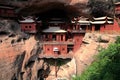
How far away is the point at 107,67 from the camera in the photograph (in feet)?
63.6

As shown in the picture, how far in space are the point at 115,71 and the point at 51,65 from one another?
465 inches

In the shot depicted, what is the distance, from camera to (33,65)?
28.8 meters

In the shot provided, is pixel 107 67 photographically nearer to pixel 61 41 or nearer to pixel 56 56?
pixel 56 56

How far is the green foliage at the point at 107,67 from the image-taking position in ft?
60.8

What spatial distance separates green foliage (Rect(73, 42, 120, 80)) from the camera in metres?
18.5

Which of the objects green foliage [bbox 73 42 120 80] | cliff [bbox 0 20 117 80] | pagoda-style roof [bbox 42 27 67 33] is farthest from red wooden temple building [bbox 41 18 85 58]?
green foliage [bbox 73 42 120 80]

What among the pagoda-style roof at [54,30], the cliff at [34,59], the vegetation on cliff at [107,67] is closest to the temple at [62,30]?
the pagoda-style roof at [54,30]

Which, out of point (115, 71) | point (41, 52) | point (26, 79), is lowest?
point (26, 79)

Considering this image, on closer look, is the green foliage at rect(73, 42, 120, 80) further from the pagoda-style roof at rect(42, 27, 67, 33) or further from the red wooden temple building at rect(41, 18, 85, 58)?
the pagoda-style roof at rect(42, 27, 67, 33)

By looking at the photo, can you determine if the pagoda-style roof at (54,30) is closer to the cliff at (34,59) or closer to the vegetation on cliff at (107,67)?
the cliff at (34,59)

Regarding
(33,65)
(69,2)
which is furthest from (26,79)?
(69,2)

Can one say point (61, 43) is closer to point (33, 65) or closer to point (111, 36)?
point (33, 65)

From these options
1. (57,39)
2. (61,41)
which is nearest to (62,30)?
(57,39)

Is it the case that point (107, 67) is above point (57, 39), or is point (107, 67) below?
above
